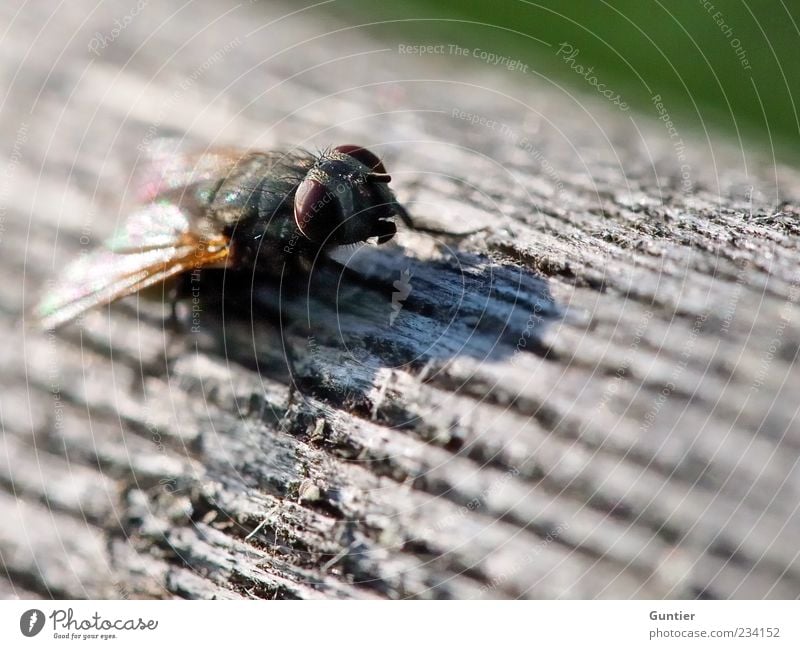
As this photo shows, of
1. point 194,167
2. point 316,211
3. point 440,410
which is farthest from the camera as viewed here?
point 194,167

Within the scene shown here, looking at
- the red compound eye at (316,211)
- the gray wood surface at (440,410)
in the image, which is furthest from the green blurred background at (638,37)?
the red compound eye at (316,211)

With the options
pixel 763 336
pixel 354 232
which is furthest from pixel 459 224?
pixel 763 336

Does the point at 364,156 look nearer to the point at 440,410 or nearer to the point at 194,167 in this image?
the point at 194,167

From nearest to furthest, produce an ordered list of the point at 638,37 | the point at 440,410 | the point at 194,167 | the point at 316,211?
the point at 440,410
the point at 316,211
the point at 194,167
the point at 638,37

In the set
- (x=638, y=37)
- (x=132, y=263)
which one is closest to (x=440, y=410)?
(x=132, y=263)

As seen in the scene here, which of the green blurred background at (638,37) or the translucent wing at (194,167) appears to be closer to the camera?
the translucent wing at (194,167)

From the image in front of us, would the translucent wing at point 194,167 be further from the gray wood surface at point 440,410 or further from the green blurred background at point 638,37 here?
the green blurred background at point 638,37
